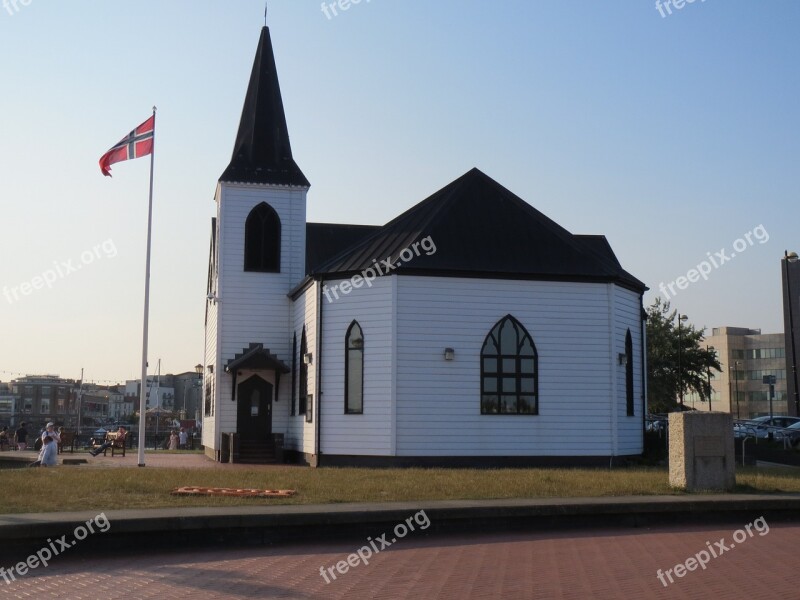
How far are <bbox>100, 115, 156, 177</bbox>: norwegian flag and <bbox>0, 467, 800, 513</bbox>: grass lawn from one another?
33.1 feet

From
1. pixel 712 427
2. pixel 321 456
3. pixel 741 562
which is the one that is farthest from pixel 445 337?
pixel 741 562

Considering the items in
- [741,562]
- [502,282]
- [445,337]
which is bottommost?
[741,562]

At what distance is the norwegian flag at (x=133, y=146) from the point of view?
90.4 feet

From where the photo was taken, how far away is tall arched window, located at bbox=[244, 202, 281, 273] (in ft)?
106

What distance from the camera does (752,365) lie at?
119125 millimetres

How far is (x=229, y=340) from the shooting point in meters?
31.8

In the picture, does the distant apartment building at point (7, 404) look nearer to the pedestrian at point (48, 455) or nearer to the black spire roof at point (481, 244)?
the pedestrian at point (48, 455)

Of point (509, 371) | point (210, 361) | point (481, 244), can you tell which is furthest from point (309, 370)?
point (210, 361)

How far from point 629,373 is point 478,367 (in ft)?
17.7

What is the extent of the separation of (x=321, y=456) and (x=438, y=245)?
6.89 metres

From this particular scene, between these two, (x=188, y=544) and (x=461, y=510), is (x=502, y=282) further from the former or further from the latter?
(x=188, y=544)

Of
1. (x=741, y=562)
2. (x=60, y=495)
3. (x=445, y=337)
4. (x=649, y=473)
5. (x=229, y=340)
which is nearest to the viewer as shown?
(x=741, y=562)
